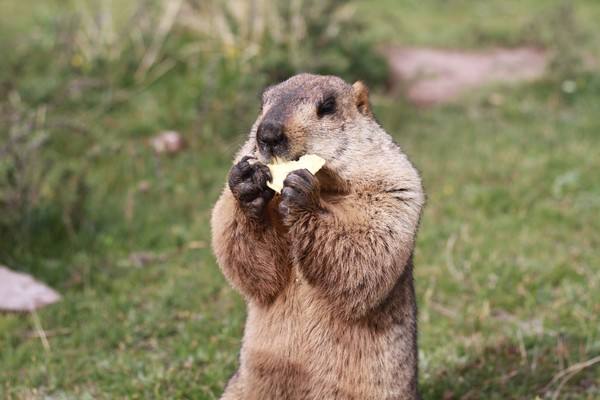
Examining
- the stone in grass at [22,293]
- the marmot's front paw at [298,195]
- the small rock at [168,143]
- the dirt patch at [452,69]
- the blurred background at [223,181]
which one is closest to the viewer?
the marmot's front paw at [298,195]

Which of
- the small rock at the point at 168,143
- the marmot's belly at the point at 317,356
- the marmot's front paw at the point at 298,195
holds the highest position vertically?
the marmot's front paw at the point at 298,195

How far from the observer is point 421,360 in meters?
4.39

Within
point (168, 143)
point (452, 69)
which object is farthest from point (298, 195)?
point (452, 69)

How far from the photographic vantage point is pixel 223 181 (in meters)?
7.12

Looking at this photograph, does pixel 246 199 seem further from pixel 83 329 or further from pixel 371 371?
pixel 83 329

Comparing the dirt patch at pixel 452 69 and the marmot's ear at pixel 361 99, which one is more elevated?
the dirt patch at pixel 452 69

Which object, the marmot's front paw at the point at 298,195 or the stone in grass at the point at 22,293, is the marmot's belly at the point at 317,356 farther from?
the stone in grass at the point at 22,293

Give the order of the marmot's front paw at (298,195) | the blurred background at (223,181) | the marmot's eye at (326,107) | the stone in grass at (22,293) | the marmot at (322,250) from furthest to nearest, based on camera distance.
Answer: the stone in grass at (22,293), the blurred background at (223,181), the marmot's eye at (326,107), the marmot at (322,250), the marmot's front paw at (298,195)

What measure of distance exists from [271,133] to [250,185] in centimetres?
21

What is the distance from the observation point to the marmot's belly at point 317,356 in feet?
10.3

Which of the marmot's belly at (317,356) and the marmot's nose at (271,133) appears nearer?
the marmot's nose at (271,133)

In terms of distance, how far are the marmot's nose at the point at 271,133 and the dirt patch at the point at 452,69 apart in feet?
22.1

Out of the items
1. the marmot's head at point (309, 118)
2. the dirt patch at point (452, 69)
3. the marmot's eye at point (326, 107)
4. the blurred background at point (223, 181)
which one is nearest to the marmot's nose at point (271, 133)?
the marmot's head at point (309, 118)

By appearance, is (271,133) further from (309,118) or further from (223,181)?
(223,181)
